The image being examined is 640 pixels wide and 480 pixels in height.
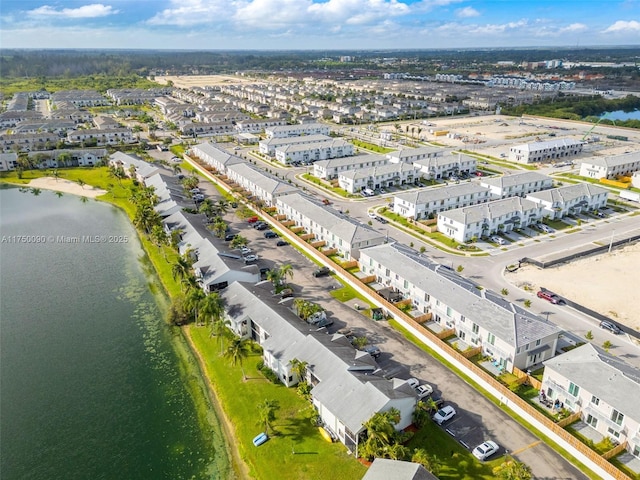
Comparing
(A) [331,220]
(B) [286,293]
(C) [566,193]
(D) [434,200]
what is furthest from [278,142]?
(B) [286,293]

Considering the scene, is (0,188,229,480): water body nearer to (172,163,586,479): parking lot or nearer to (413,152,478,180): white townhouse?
(172,163,586,479): parking lot

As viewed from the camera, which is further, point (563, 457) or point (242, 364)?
point (242, 364)

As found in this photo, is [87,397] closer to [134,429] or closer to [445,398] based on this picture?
[134,429]

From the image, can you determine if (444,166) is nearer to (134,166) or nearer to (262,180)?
(262,180)

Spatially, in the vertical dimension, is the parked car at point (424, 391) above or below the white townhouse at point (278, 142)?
below

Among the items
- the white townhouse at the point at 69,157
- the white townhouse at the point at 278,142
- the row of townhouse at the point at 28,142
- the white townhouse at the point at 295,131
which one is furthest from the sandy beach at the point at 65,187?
the white townhouse at the point at 295,131

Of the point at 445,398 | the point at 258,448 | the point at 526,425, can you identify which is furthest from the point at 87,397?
the point at 526,425

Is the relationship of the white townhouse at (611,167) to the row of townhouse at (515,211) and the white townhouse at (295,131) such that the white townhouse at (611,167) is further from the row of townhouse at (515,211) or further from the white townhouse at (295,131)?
the white townhouse at (295,131)
